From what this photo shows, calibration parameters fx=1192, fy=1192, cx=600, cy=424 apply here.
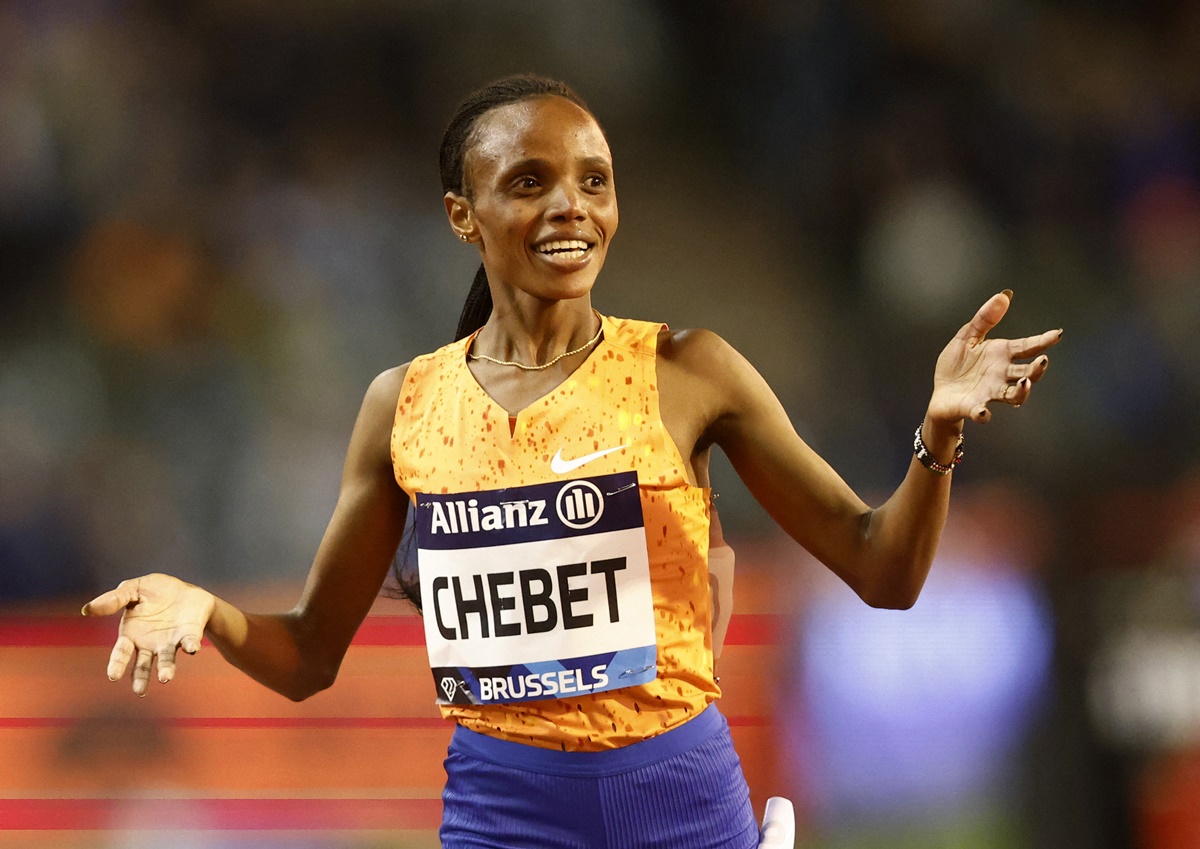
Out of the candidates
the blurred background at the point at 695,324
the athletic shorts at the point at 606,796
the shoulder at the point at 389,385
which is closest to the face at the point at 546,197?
the shoulder at the point at 389,385

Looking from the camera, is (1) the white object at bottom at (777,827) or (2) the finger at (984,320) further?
(1) the white object at bottom at (777,827)

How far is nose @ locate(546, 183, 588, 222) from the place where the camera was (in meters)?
1.49

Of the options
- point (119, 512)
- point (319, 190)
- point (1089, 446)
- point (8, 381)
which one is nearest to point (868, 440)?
point (1089, 446)

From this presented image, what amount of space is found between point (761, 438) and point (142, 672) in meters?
0.80

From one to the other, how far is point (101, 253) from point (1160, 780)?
3.16 meters

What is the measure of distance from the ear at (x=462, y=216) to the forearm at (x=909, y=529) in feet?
2.15

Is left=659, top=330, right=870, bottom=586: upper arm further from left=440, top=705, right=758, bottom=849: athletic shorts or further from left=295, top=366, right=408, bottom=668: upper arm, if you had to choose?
left=295, top=366, right=408, bottom=668: upper arm

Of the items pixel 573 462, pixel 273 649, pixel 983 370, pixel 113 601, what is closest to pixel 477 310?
pixel 573 462

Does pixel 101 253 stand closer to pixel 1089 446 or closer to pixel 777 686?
pixel 777 686

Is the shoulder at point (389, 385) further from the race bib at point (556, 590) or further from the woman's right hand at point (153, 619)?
the woman's right hand at point (153, 619)

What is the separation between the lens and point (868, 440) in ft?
10.5

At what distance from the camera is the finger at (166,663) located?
1.35m

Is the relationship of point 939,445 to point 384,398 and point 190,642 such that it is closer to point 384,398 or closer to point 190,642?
point 384,398

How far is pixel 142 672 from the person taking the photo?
4.50 feet
